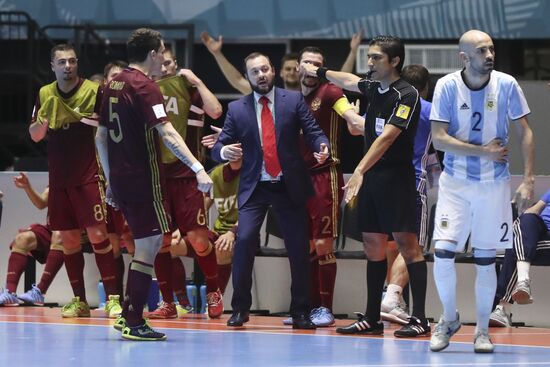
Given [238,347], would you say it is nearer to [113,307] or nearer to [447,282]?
[447,282]

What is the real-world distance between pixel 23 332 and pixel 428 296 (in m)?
3.82

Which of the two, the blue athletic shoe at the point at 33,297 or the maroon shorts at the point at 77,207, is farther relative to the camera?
the blue athletic shoe at the point at 33,297

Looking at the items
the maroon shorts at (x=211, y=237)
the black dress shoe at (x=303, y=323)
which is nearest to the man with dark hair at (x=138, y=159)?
the black dress shoe at (x=303, y=323)

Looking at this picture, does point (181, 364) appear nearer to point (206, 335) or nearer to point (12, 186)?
point (206, 335)

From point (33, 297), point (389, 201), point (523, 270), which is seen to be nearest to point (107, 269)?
point (33, 297)

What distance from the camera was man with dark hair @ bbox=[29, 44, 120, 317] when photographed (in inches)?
422

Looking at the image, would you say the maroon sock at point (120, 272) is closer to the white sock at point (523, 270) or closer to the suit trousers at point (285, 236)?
the suit trousers at point (285, 236)

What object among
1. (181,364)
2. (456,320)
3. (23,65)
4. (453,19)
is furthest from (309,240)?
(23,65)

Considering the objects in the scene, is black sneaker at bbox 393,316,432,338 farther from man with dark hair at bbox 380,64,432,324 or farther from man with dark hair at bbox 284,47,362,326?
man with dark hair at bbox 284,47,362,326

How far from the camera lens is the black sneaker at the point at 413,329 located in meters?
9.07

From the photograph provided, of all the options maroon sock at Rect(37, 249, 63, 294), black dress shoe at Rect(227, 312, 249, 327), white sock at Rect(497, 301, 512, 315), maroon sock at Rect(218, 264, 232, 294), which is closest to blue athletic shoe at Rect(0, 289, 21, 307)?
maroon sock at Rect(37, 249, 63, 294)

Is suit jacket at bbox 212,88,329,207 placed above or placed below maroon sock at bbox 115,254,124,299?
above

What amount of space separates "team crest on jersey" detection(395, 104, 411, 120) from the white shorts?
83 centimetres

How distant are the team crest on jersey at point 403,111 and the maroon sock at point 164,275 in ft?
9.49
